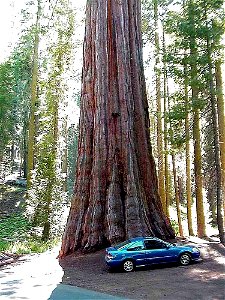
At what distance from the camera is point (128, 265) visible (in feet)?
35.0

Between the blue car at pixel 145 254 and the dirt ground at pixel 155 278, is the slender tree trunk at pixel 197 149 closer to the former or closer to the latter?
the dirt ground at pixel 155 278

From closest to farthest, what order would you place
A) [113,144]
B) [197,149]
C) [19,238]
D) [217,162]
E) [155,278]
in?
[155,278] → [113,144] → [217,162] → [197,149] → [19,238]

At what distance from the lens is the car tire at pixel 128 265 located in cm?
1062

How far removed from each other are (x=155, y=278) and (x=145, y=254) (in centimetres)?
108

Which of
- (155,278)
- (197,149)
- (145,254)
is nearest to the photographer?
(155,278)

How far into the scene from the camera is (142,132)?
1395 centimetres

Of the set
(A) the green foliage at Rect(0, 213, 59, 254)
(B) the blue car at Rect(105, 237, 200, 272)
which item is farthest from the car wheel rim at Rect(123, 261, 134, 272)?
(A) the green foliage at Rect(0, 213, 59, 254)

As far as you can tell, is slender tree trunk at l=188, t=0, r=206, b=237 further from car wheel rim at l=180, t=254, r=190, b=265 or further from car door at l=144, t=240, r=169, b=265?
car door at l=144, t=240, r=169, b=265

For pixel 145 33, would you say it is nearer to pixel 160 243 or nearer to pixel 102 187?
pixel 102 187

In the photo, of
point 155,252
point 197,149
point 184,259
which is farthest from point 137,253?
point 197,149

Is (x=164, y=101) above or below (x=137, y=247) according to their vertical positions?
above

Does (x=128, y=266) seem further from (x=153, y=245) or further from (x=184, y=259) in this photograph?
(x=184, y=259)

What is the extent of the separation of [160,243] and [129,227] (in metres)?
1.58

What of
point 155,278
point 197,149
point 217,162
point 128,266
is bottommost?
point 155,278
